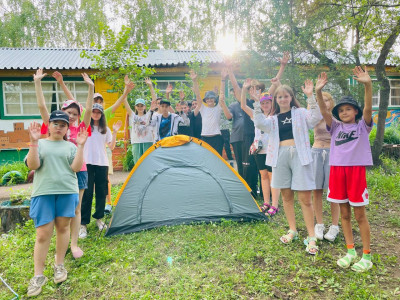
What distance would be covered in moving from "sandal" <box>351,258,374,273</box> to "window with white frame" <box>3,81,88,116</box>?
9.92 m

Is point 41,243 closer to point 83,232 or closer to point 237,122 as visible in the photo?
point 83,232

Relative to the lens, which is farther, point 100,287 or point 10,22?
point 10,22

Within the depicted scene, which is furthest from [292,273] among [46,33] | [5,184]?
[46,33]

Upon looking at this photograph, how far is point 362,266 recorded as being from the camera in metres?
2.81

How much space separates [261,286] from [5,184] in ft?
24.5

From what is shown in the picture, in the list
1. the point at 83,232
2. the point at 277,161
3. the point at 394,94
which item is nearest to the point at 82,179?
the point at 83,232

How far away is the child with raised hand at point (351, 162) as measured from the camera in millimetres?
2861

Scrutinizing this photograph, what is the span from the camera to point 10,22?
20.2m

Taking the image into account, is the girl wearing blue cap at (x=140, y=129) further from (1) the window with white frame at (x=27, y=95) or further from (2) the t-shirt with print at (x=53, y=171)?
(1) the window with white frame at (x=27, y=95)

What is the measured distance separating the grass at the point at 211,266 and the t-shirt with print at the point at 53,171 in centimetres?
88

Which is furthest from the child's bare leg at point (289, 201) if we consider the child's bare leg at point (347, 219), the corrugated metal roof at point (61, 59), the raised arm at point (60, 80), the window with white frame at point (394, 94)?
the window with white frame at point (394, 94)

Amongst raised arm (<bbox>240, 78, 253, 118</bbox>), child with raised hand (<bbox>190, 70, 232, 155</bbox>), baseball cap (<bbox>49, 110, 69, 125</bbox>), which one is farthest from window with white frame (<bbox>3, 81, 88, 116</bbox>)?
baseball cap (<bbox>49, 110, 69, 125</bbox>)

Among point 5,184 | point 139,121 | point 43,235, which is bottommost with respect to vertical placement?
point 5,184

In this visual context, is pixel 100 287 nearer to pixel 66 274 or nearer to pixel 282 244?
pixel 66 274
